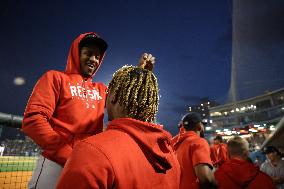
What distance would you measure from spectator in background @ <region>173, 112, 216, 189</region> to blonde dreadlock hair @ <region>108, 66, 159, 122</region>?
6.52ft

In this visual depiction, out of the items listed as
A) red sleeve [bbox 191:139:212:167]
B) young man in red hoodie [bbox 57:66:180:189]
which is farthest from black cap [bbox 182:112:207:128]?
young man in red hoodie [bbox 57:66:180:189]

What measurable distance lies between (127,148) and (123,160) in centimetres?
8

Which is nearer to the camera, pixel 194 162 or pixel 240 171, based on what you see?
pixel 194 162

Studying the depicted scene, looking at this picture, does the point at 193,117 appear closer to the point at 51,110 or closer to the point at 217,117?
the point at 51,110

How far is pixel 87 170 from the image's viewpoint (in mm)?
1050

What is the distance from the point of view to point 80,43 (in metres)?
2.66

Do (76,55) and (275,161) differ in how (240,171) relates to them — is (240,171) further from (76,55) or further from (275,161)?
(275,161)

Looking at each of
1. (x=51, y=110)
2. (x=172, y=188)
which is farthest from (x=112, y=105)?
(x=51, y=110)

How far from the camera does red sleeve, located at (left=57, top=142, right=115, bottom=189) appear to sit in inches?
40.9

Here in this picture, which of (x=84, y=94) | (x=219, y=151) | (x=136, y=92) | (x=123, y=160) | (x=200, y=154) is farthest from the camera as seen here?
(x=219, y=151)

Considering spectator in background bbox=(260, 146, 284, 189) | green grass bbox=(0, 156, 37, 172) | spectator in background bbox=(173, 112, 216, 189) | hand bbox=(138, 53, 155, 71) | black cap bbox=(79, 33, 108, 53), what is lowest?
green grass bbox=(0, 156, 37, 172)

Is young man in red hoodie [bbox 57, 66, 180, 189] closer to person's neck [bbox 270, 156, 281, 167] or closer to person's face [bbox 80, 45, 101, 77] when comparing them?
person's face [bbox 80, 45, 101, 77]

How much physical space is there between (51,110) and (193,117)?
9.15 feet

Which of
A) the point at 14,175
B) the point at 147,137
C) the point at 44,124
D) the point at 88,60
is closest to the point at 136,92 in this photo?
the point at 147,137
